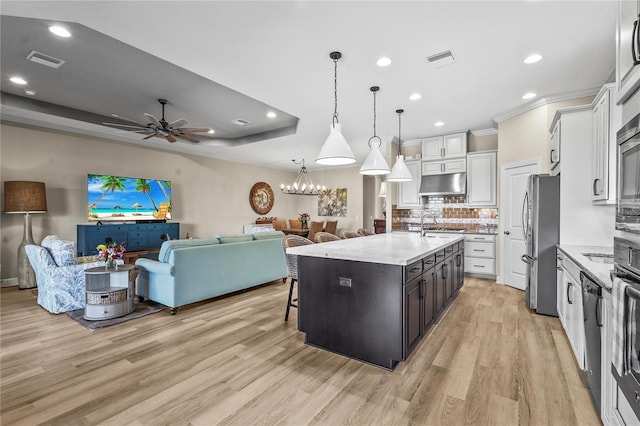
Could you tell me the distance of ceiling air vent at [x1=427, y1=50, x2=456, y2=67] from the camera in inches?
115

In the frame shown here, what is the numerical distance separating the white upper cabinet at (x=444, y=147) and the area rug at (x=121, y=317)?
543cm

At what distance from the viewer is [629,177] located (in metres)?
1.40

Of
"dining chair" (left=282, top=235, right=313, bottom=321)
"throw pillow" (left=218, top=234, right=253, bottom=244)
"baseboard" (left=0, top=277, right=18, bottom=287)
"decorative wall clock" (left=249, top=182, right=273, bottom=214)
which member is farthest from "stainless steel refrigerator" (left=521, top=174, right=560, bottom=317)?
"baseboard" (left=0, top=277, right=18, bottom=287)

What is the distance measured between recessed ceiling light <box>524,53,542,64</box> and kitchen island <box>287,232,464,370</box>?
2184 mm

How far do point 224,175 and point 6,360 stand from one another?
616 centimetres

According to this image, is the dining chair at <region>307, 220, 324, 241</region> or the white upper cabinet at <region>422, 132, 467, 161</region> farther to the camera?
the dining chair at <region>307, 220, 324, 241</region>

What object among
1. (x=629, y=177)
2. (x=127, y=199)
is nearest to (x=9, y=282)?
(x=127, y=199)

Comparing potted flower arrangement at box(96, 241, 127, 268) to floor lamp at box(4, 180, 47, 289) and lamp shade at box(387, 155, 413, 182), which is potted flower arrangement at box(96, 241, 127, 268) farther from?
lamp shade at box(387, 155, 413, 182)

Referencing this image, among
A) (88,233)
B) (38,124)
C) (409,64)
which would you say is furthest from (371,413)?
(38,124)

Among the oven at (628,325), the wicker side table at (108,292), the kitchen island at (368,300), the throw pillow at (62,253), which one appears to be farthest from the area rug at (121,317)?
the oven at (628,325)

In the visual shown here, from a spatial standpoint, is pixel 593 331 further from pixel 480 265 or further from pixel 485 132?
pixel 485 132

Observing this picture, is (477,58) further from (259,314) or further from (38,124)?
(38,124)

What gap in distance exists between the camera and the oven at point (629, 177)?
1300 mm

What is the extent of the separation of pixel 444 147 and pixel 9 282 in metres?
8.13
